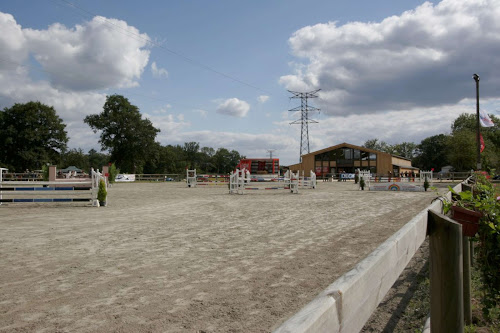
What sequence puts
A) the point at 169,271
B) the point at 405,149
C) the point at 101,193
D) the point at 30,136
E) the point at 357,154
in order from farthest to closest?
the point at 405,149, the point at 357,154, the point at 30,136, the point at 101,193, the point at 169,271

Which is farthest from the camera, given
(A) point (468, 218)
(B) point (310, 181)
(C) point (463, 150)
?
(C) point (463, 150)

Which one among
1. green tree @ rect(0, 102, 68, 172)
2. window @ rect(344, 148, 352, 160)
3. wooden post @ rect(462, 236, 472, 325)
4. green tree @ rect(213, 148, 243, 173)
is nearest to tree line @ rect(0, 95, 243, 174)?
green tree @ rect(0, 102, 68, 172)

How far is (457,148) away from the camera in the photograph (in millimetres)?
46844

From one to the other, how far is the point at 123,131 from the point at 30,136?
13.1m

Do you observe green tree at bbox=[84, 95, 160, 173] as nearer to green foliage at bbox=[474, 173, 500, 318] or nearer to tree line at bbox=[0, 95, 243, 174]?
tree line at bbox=[0, 95, 243, 174]

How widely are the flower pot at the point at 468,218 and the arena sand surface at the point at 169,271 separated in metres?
1.52

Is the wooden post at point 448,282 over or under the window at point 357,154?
under

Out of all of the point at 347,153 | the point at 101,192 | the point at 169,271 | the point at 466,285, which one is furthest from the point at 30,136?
the point at 466,285

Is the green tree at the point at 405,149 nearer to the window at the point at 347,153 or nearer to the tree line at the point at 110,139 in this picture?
the tree line at the point at 110,139

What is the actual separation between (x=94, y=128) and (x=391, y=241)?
62.0m

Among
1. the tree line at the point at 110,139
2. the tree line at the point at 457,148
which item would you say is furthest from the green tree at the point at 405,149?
the tree line at the point at 110,139

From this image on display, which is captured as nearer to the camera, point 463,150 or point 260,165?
point 260,165

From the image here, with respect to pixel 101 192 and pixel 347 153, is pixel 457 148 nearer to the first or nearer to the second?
pixel 347 153

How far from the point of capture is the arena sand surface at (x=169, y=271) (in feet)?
9.98
